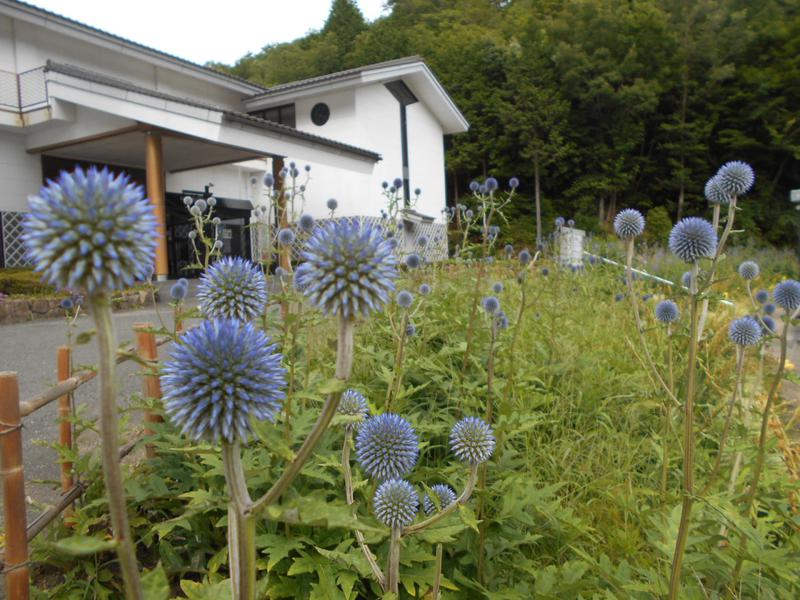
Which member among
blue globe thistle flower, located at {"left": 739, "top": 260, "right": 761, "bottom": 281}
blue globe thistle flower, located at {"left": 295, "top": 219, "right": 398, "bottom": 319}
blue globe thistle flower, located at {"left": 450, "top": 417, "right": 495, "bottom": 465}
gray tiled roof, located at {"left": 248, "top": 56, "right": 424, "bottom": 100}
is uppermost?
gray tiled roof, located at {"left": 248, "top": 56, "right": 424, "bottom": 100}

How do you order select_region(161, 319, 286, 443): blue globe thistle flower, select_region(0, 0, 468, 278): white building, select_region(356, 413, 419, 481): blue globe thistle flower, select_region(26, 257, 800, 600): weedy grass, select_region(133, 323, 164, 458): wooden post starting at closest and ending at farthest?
1. select_region(161, 319, 286, 443): blue globe thistle flower
2. select_region(356, 413, 419, 481): blue globe thistle flower
3. select_region(26, 257, 800, 600): weedy grass
4. select_region(133, 323, 164, 458): wooden post
5. select_region(0, 0, 468, 278): white building

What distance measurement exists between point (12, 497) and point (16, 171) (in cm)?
1342

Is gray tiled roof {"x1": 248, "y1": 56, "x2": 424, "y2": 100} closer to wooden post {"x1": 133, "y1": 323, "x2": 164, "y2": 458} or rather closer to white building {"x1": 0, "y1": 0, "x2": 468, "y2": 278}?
white building {"x1": 0, "y1": 0, "x2": 468, "y2": 278}

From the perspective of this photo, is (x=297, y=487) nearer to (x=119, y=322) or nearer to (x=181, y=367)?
(x=181, y=367)

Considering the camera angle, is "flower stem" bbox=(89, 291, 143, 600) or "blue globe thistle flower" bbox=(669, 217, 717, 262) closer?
"flower stem" bbox=(89, 291, 143, 600)

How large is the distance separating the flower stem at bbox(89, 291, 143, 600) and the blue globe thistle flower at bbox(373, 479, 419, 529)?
71 cm

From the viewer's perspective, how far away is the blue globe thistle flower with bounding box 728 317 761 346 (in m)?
2.09

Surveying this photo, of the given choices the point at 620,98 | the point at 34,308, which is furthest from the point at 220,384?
the point at 620,98

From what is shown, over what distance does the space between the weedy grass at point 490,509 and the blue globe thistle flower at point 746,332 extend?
0.68 ft

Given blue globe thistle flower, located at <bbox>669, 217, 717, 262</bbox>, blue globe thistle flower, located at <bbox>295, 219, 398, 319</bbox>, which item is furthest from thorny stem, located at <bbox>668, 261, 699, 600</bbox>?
blue globe thistle flower, located at <bbox>295, 219, 398, 319</bbox>

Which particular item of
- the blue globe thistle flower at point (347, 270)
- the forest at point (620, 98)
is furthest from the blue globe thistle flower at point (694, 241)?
the forest at point (620, 98)

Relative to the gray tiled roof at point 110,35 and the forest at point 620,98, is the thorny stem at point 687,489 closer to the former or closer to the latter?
the gray tiled roof at point 110,35

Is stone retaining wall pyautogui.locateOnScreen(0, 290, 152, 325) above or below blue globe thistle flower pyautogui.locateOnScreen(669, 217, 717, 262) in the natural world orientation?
below

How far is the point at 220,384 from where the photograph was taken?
868 millimetres
